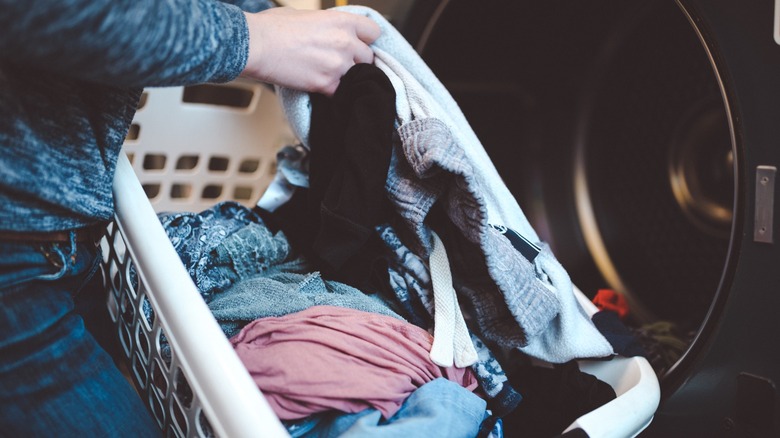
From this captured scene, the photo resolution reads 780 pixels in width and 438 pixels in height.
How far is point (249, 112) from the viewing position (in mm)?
1025

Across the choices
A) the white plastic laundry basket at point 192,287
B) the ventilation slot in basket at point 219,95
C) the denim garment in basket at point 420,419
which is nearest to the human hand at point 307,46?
the white plastic laundry basket at point 192,287

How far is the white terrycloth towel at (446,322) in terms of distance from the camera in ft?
1.98

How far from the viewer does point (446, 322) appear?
2.04 ft

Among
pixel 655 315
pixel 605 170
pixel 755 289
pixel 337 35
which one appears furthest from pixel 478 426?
pixel 605 170

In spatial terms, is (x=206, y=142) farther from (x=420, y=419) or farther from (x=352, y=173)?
(x=420, y=419)

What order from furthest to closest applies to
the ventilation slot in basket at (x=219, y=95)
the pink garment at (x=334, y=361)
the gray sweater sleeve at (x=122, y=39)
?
the ventilation slot in basket at (x=219, y=95) → the pink garment at (x=334, y=361) → the gray sweater sleeve at (x=122, y=39)

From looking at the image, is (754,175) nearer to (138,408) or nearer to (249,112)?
(138,408)

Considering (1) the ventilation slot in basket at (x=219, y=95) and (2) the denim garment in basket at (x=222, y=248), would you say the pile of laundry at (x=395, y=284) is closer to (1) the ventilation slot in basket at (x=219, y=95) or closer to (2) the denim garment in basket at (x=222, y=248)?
(2) the denim garment in basket at (x=222, y=248)

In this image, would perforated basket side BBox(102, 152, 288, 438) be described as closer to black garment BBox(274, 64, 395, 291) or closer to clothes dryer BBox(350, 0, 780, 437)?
black garment BBox(274, 64, 395, 291)

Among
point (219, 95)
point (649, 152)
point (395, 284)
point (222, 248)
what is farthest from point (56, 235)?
point (649, 152)

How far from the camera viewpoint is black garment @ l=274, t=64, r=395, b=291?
2.06 ft

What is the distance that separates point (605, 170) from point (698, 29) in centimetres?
46

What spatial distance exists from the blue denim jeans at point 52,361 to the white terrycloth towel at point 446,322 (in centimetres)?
29

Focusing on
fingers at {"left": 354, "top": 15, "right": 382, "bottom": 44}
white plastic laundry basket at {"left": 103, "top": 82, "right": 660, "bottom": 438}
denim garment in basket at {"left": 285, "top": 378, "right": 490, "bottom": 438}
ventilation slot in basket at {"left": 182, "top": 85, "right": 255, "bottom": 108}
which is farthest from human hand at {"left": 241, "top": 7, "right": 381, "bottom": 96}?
ventilation slot in basket at {"left": 182, "top": 85, "right": 255, "bottom": 108}
